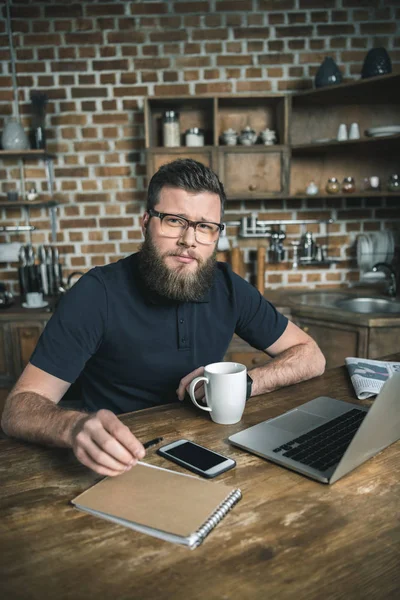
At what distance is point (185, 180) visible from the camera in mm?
1441

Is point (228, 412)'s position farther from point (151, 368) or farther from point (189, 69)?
point (189, 69)

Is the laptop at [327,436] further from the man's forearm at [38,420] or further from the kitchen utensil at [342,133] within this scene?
the kitchen utensil at [342,133]

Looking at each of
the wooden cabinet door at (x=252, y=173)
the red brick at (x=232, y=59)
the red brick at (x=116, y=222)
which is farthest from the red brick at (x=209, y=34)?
the red brick at (x=116, y=222)

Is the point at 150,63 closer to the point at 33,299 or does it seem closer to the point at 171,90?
the point at 171,90

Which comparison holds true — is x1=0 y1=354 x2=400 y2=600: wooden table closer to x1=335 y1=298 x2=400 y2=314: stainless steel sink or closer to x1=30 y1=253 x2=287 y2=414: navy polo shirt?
x1=30 y1=253 x2=287 y2=414: navy polo shirt

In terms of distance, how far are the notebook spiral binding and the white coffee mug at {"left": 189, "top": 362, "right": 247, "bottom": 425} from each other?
277 mm

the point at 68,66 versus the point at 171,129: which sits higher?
the point at 68,66

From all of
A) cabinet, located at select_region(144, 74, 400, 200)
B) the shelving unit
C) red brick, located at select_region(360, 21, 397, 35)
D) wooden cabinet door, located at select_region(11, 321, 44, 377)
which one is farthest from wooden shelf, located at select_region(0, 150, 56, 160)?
red brick, located at select_region(360, 21, 397, 35)

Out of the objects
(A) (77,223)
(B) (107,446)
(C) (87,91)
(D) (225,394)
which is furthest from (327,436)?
(C) (87,91)

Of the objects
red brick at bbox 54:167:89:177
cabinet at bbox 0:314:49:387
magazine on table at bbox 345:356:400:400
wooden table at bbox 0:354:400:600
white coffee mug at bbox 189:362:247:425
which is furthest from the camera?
red brick at bbox 54:167:89:177

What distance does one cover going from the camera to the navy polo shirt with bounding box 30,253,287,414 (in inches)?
54.0

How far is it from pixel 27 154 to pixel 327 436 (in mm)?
2611

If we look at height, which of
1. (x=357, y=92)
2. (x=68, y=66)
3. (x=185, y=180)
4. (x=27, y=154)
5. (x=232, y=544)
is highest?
(x=68, y=66)

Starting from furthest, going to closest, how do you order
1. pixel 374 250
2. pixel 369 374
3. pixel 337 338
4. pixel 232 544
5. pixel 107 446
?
1. pixel 374 250
2. pixel 337 338
3. pixel 369 374
4. pixel 107 446
5. pixel 232 544
